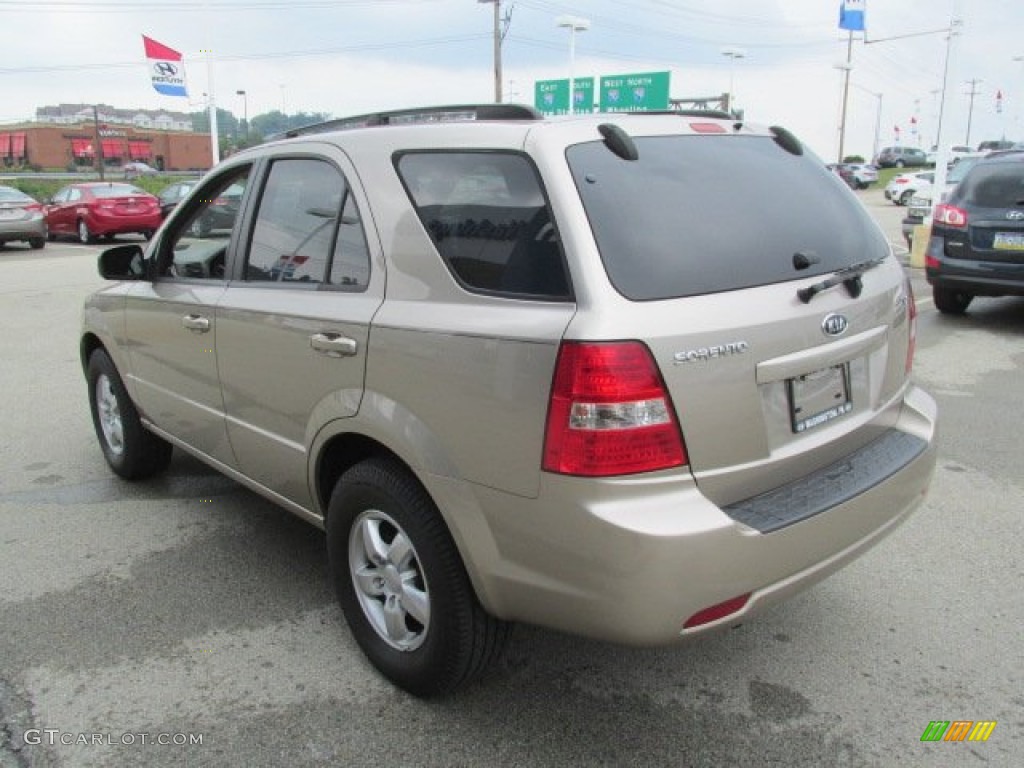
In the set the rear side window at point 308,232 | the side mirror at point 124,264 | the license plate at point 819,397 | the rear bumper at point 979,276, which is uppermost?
the rear side window at point 308,232

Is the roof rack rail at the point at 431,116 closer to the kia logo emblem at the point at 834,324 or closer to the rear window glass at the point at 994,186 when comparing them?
the kia logo emblem at the point at 834,324

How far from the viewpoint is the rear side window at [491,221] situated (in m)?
2.31

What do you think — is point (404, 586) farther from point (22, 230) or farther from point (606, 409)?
point (22, 230)

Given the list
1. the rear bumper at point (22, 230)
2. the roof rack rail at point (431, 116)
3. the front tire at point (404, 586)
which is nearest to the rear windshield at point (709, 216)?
the roof rack rail at point (431, 116)

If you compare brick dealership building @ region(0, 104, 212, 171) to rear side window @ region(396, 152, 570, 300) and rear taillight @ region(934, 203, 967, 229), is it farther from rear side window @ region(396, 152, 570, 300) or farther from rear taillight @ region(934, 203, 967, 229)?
rear side window @ region(396, 152, 570, 300)

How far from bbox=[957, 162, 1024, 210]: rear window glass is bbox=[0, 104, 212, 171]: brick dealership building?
8442 cm

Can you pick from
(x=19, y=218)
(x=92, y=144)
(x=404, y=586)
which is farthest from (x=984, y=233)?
(x=92, y=144)

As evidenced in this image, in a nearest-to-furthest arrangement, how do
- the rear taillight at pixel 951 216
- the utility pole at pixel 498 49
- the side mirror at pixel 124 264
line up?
the side mirror at pixel 124 264, the rear taillight at pixel 951 216, the utility pole at pixel 498 49

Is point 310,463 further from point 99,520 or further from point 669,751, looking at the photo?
Result: point 99,520

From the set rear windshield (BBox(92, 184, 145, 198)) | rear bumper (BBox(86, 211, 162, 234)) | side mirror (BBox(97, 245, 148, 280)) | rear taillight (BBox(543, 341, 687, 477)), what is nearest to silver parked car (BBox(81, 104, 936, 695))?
rear taillight (BBox(543, 341, 687, 477))

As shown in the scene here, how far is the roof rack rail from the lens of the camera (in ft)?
9.04

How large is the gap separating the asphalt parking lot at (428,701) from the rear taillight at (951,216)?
16.8 feet

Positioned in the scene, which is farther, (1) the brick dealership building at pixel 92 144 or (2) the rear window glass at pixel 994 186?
(1) the brick dealership building at pixel 92 144

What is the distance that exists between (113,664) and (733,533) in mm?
2176
